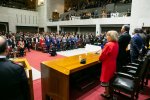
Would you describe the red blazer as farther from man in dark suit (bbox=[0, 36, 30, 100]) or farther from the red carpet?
the red carpet

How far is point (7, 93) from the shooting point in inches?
50.8

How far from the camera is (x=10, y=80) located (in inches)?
50.5

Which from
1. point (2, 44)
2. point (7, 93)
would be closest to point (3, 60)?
point (2, 44)

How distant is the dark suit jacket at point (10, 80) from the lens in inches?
48.9

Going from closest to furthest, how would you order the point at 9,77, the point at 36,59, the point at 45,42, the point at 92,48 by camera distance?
the point at 9,77, the point at 92,48, the point at 36,59, the point at 45,42

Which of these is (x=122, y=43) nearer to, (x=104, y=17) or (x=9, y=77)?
(x=9, y=77)

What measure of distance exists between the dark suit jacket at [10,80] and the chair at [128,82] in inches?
68.0

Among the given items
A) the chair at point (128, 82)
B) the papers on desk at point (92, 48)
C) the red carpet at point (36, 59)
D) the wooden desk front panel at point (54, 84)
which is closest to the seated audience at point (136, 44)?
the papers on desk at point (92, 48)

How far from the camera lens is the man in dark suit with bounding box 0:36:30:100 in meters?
1.24

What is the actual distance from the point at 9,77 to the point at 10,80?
0.03m

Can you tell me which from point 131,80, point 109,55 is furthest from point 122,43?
point 131,80

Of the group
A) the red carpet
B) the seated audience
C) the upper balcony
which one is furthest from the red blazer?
the upper balcony

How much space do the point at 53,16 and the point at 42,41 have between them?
37.8ft

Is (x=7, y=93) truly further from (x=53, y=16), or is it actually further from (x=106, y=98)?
(x=53, y=16)
